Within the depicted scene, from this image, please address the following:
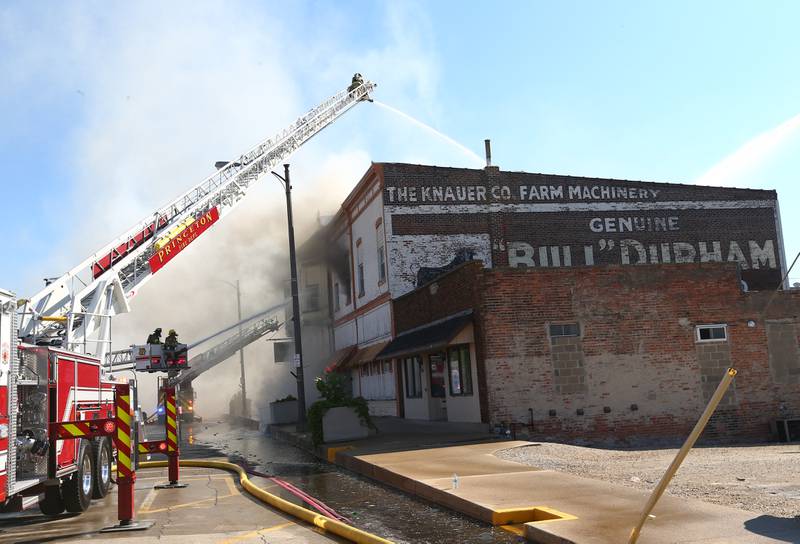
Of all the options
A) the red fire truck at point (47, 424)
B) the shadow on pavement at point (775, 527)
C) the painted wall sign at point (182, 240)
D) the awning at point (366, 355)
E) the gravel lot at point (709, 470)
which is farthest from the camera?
the awning at point (366, 355)

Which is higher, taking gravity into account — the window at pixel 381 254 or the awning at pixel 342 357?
the window at pixel 381 254

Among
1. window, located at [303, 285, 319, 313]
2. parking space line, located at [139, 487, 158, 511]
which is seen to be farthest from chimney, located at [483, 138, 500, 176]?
parking space line, located at [139, 487, 158, 511]

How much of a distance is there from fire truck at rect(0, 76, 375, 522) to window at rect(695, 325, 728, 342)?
549 inches

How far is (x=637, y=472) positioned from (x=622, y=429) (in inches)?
326

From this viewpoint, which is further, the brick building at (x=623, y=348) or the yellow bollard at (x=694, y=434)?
the brick building at (x=623, y=348)

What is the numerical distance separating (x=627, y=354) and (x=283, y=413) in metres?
15.7

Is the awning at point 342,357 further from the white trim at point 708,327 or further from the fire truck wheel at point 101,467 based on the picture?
the fire truck wheel at point 101,467

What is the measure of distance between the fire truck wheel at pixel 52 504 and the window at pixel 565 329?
12416mm

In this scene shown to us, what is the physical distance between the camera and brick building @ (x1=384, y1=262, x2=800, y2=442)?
19.7 metres

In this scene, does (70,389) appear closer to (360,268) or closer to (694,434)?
(694,434)

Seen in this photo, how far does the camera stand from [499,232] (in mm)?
31422

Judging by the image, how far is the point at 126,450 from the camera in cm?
1038

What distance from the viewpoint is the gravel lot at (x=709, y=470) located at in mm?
8955

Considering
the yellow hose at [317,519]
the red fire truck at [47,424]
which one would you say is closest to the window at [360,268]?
the yellow hose at [317,519]
